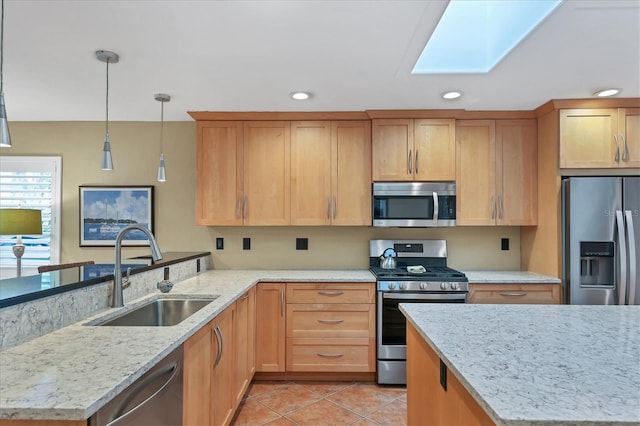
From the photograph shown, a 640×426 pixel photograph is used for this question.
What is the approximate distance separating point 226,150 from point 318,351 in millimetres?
1961

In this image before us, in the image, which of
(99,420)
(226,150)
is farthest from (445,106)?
(99,420)

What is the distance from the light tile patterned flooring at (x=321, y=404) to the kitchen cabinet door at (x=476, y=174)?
1641 mm

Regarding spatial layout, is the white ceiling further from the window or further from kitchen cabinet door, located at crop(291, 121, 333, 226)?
the window

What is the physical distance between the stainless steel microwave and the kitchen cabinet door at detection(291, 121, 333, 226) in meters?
0.46

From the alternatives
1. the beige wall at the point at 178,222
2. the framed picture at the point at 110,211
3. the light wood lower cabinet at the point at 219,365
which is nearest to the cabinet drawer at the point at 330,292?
the light wood lower cabinet at the point at 219,365

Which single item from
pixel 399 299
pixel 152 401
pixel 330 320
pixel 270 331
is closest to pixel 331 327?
pixel 330 320

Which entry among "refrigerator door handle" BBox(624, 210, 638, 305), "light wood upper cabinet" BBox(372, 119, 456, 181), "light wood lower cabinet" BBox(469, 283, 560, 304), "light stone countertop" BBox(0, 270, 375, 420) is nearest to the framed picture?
"light stone countertop" BBox(0, 270, 375, 420)

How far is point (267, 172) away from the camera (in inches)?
128

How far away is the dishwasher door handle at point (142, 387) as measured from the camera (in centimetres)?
104

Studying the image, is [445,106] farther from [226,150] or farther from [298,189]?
[226,150]

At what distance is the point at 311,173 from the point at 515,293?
6.61 ft

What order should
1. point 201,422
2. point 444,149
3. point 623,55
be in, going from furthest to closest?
point 444,149 < point 623,55 < point 201,422

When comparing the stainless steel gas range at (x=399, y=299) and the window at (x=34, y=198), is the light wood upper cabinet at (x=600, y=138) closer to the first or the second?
the stainless steel gas range at (x=399, y=299)

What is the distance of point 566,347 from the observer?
1.17 m
